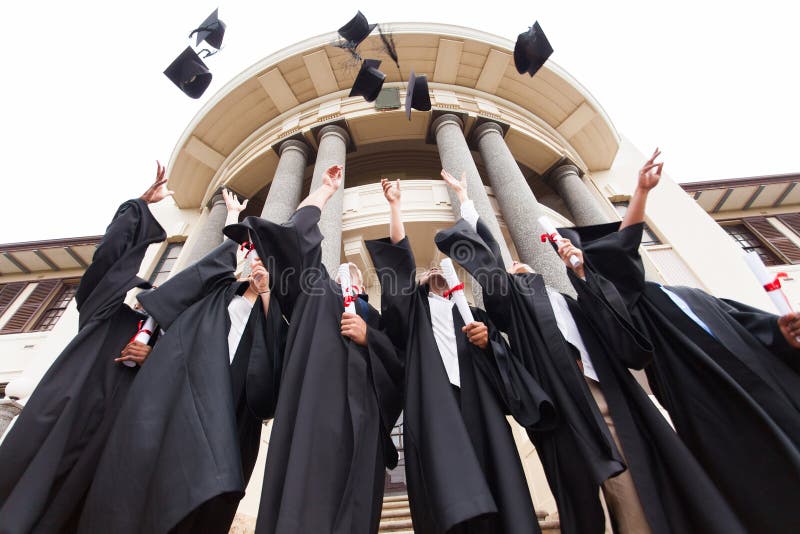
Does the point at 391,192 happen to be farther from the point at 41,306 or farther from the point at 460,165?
the point at 41,306

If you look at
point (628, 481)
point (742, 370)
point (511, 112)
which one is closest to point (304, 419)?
point (628, 481)

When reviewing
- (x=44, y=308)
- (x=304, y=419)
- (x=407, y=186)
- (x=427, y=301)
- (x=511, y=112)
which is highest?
(x=511, y=112)

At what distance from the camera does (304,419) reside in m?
1.63

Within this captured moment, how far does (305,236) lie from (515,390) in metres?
1.55

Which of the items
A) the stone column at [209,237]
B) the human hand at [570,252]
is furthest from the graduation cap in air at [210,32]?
the human hand at [570,252]

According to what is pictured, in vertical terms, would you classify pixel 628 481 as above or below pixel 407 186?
below

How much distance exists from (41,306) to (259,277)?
1322 centimetres

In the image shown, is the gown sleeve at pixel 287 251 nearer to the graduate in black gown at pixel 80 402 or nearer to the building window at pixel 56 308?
the graduate in black gown at pixel 80 402

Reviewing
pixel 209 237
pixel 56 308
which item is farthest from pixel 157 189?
pixel 56 308

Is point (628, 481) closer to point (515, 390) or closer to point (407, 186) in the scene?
point (515, 390)

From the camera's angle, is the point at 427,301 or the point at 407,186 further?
the point at 407,186

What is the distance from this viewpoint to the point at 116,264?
2.29 m

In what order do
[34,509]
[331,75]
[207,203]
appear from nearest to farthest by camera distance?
[34,509] → [331,75] → [207,203]

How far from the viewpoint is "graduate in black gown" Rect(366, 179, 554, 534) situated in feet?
4.91
